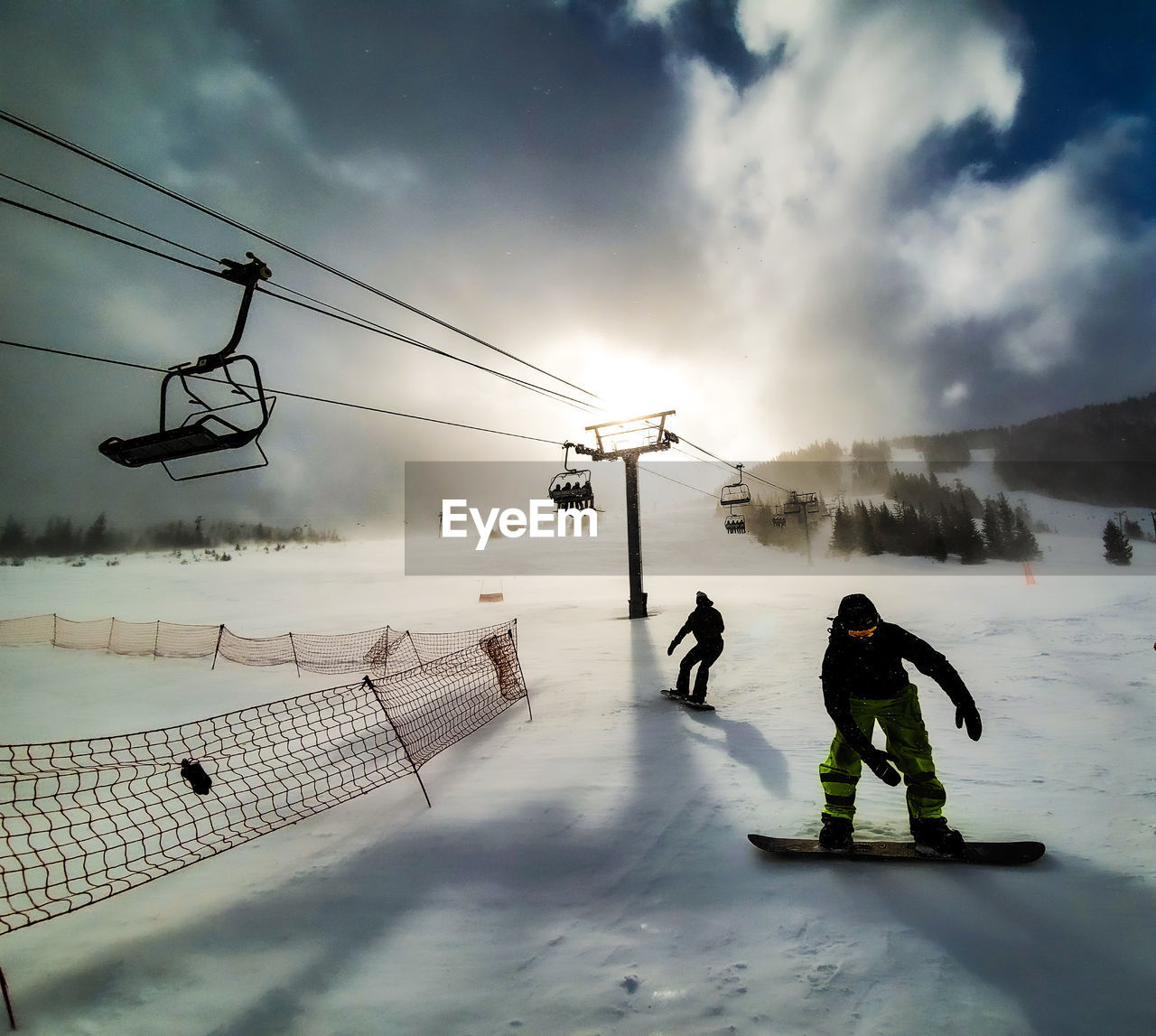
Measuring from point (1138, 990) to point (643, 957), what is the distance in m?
2.46

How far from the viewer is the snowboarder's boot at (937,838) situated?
3.56 meters

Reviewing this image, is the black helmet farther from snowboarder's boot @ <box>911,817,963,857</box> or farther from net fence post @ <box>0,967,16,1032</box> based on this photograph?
net fence post @ <box>0,967,16,1032</box>

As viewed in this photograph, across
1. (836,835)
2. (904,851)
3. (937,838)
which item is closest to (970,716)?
(937,838)

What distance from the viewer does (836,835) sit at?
374cm

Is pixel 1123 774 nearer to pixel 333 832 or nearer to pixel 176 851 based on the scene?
pixel 333 832

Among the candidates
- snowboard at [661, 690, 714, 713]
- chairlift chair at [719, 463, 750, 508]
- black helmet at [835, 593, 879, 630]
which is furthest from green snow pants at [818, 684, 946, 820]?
chairlift chair at [719, 463, 750, 508]

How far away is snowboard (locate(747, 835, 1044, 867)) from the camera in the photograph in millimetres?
3498

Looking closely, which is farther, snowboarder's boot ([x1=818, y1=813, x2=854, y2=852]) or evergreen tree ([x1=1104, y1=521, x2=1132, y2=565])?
evergreen tree ([x1=1104, y1=521, x2=1132, y2=565])

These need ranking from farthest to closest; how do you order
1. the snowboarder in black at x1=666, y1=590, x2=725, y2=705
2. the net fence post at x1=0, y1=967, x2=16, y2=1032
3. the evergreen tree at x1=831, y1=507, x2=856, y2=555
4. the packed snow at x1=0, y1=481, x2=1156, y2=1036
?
the evergreen tree at x1=831, y1=507, x2=856, y2=555 → the snowboarder in black at x1=666, y1=590, x2=725, y2=705 → the net fence post at x1=0, y1=967, x2=16, y2=1032 → the packed snow at x1=0, y1=481, x2=1156, y2=1036

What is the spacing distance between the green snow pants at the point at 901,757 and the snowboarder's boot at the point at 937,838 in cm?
5

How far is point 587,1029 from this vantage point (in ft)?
8.29

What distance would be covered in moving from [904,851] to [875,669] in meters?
1.32

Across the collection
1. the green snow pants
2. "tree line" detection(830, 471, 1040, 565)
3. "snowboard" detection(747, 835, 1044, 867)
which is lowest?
"snowboard" detection(747, 835, 1044, 867)

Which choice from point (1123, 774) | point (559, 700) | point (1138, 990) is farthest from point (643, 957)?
point (559, 700)
